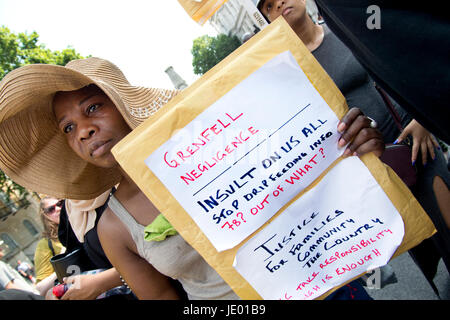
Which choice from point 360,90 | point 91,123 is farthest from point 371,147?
point 91,123

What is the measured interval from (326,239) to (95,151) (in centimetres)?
102

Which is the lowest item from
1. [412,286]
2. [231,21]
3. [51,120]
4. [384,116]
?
[412,286]

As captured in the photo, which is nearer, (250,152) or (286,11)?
(250,152)

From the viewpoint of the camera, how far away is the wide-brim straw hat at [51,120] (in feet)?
3.56

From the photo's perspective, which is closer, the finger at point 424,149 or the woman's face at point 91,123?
the woman's face at point 91,123

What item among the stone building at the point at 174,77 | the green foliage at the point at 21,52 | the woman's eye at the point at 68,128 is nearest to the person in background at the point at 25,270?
the woman's eye at the point at 68,128

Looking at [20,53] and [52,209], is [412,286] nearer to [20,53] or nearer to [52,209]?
[52,209]

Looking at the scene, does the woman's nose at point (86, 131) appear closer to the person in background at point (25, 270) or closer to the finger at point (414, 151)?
the finger at point (414, 151)

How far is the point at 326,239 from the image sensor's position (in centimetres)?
94

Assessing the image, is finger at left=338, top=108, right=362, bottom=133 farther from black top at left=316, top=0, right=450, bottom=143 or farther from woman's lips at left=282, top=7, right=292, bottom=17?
woman's lips at left=282, top=7, right=292, bottom=17

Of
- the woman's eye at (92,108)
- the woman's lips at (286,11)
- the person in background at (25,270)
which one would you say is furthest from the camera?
the person in background at (25,270)

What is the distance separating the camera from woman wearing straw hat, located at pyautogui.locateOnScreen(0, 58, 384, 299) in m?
1.10

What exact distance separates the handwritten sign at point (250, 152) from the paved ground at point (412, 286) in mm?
2168
